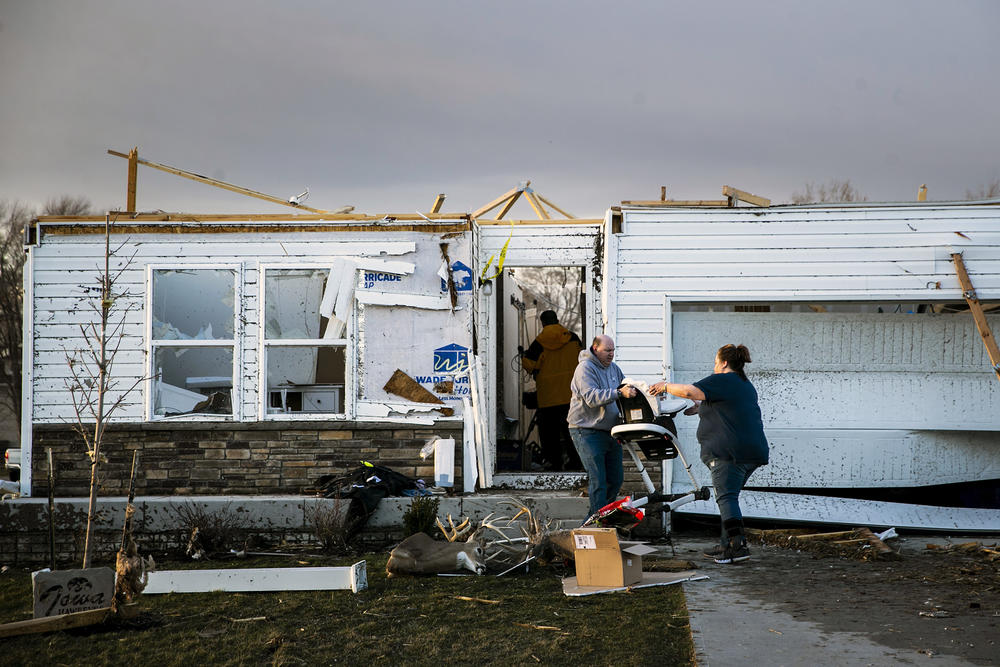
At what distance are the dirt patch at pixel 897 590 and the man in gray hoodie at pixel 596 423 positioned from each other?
880 mm

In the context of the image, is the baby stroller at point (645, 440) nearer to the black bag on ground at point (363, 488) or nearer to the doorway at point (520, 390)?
the black bag on ground at point (363, 488)

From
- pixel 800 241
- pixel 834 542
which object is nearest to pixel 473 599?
pixel 834 542

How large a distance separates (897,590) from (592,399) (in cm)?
265

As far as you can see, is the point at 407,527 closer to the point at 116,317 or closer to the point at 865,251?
the point at 116,317

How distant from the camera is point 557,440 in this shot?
37.3 ft

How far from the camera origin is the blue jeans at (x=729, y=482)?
7.37 m

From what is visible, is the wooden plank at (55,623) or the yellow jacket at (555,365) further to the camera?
the yellow jacket at (555,365)

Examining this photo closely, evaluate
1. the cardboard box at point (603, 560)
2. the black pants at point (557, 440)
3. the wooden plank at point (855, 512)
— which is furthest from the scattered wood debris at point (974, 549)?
the black pants at point (557, 440)

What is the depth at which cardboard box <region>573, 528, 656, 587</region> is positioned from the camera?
253 inches

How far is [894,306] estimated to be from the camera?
10.8m

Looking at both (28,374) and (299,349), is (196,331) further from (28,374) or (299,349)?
(28,374)

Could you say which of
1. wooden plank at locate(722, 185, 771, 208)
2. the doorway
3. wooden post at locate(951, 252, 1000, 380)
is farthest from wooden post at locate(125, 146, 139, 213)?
wooden post at locate(951, 252, 1000, 380)

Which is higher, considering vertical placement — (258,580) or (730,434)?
(730,434)

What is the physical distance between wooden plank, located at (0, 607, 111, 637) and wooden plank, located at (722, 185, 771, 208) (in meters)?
7.05
